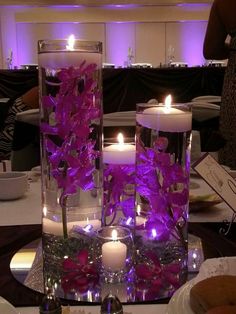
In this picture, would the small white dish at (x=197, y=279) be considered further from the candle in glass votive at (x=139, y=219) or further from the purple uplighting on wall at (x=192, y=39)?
the purple uplighting on wall at (x=192, y=39)

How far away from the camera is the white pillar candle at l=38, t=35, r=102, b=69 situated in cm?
53

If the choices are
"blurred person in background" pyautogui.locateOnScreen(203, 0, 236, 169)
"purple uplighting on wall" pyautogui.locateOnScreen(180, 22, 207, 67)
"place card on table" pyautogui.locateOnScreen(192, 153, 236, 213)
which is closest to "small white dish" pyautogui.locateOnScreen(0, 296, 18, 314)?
"place card on table" pyautogui.locateOnScreen(192, 153, 236, 213)

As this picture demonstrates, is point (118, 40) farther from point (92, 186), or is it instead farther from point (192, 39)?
point (92, 186)

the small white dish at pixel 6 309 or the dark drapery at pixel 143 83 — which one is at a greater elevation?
the dark drapery at pixel 143 83

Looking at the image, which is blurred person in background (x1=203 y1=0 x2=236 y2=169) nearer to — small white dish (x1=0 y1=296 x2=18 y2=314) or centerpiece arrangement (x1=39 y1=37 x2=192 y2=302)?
centerpiece arrangement (x1=39 y1=37 x2=192 y2=302)

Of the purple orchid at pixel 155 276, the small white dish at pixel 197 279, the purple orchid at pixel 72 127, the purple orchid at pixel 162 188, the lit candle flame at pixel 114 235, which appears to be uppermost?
the purple orchid at pixel 72 127

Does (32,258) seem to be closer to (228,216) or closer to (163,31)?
(228,216)

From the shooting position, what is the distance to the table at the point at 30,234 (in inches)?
19.2

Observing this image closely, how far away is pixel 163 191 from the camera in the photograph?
0.53 meters

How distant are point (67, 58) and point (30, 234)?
0.32m

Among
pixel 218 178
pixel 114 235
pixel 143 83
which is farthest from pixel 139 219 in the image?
pixel 143 83

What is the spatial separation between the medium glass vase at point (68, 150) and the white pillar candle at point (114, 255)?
0.08 feet

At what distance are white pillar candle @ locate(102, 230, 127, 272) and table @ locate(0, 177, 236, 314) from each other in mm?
63

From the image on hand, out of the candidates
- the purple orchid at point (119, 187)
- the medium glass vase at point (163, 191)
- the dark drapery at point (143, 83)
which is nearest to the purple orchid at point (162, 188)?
the medium glass vase at point (163, 191)
